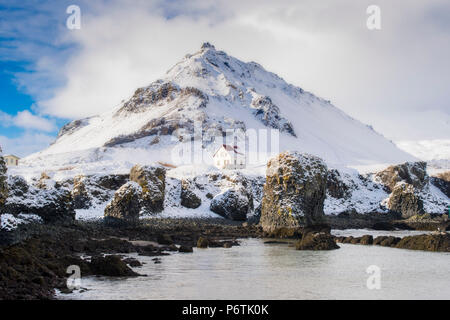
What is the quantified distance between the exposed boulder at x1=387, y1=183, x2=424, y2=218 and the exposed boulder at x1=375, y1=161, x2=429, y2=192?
669 inches

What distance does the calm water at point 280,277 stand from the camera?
782 inches

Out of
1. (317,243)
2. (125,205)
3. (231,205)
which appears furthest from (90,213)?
(317,243)

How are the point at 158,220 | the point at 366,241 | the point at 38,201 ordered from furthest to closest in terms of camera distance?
the point at 158,220, the point at 38,201, the point at 366,241

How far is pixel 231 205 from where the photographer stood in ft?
220

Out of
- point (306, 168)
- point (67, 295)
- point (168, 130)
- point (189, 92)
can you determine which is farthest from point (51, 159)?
point (67, 295)

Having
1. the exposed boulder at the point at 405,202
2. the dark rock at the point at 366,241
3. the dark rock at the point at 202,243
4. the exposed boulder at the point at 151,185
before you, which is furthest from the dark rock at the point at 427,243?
the exposed boulder at the point at 405,202

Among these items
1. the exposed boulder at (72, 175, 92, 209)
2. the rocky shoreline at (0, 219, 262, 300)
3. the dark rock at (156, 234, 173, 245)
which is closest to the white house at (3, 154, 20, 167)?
the exposed boulder at (72, 175, 92, 209)

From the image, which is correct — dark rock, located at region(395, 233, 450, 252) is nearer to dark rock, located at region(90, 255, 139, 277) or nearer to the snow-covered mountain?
dark rock, located at region(90, 255, 139, 277)

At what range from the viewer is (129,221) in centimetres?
5441

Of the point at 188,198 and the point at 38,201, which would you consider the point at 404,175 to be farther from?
the point at 38,201

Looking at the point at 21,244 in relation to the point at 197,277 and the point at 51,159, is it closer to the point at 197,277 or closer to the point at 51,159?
the point at 197,277

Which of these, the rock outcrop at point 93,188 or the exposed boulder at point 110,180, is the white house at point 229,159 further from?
the rock outcrop at point 93,188

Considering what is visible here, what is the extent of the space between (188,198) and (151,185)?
761 centimetres

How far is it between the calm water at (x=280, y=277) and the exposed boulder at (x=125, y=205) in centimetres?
2285
